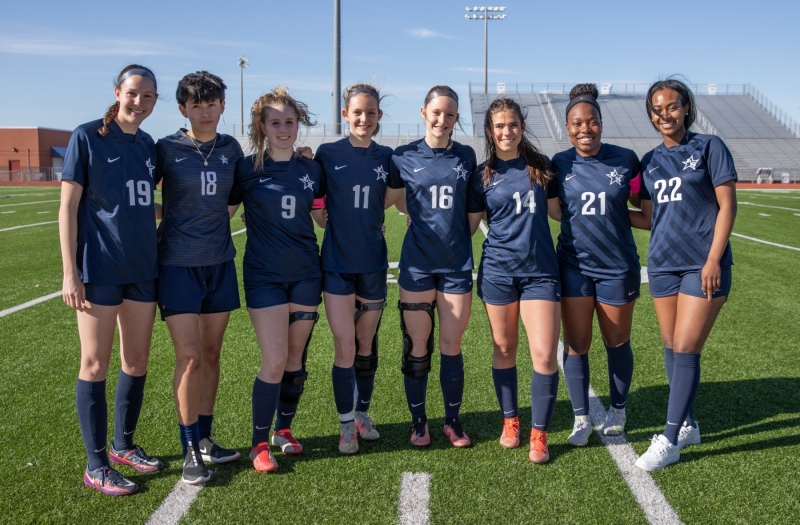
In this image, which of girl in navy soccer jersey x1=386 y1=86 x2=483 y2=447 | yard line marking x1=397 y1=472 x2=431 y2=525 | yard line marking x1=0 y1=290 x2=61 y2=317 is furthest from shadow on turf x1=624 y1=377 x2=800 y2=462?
yard line marking x1=0 y1=290 x2=61 y2=317

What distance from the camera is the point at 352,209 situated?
3186 millimetres

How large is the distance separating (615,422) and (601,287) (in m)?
0.79

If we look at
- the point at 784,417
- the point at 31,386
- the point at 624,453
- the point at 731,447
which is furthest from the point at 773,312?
the point at 31,386

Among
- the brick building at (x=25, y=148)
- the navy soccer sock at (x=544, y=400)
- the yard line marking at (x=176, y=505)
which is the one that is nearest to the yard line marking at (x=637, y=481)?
the navy soccer sock at (x=544, y=400)

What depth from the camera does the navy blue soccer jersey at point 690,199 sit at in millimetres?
3033

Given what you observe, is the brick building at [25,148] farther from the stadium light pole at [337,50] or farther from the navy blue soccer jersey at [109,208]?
the navy blue soccer jersey at [109,208]

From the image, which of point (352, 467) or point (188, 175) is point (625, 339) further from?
point (188, 175)

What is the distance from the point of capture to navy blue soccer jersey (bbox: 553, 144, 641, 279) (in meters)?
3.15

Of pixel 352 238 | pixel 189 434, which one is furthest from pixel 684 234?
pixel 189 434

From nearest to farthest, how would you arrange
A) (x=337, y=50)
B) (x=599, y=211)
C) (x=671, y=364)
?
(x=599, y=211) → (x=671, y=364) → (x=337, y=50)

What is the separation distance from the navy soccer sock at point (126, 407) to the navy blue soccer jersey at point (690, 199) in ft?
8.56

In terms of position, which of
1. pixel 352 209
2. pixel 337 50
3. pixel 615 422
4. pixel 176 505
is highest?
pixel 337 50

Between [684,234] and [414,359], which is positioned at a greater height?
[684,234]

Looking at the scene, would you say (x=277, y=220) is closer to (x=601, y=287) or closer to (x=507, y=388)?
(x=507, y=388)
